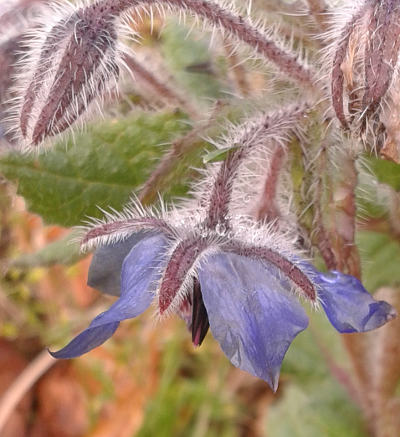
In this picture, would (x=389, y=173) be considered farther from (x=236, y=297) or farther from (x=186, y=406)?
(x=186, y=406)

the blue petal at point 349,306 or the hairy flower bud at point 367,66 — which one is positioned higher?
the hairy flower bud at point 367,66

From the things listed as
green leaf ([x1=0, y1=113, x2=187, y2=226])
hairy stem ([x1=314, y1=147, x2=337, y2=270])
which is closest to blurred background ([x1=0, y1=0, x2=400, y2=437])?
green leaf ([x1=0, y1=113, x2=187, y2=226])

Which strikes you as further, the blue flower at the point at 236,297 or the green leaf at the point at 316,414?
the green leaf at the point at 316,414

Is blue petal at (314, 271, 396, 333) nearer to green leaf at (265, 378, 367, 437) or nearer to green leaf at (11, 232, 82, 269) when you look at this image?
green leaf at (11, 232, 82, 269)

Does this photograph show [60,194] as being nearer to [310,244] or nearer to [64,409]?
[310,244]

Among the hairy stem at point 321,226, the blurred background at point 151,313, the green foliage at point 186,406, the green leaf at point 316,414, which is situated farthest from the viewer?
the green foliage at point 186,406

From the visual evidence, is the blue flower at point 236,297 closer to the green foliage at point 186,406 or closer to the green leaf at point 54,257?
the green leaf at point 54,257

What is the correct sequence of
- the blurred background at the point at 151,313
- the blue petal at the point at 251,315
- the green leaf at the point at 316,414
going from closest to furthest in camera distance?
the blue petal at the point at 251,315 → the blurred background at the point at 151,313 → the green leaf at the point at 316,414

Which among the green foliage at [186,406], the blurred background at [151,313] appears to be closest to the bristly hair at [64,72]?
the blurred background at [151,313]
